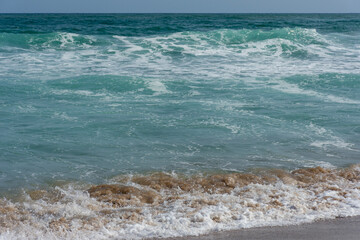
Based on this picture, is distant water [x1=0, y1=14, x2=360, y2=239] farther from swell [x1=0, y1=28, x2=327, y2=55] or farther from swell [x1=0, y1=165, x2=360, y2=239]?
swell [x1=0, y1=28, x2=327, y2=55]

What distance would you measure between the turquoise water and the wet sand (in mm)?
1768

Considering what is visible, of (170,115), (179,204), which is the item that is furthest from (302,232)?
(170,115)

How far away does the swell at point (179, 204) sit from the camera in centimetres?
401

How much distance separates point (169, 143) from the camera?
6703 millimetres

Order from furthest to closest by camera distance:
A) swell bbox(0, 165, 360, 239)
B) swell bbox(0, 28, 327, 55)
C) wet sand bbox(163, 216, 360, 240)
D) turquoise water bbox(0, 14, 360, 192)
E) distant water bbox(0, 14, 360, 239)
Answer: swell bbox(0, 28, 327, 55)
turquoise water bbox(0, 14, 360, 192)
distant water bbox(0, 14, 360, 239)
swell bbox(0, 165, 360, 239)
wet sand bbox(163, 216, 360, 240)

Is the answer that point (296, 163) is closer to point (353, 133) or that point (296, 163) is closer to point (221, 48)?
point (353, 133)

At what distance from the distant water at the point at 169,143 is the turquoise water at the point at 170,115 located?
0.10ft

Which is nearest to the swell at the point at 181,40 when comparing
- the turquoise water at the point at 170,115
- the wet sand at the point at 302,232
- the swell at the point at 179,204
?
the turquoise water at the point at 170,115

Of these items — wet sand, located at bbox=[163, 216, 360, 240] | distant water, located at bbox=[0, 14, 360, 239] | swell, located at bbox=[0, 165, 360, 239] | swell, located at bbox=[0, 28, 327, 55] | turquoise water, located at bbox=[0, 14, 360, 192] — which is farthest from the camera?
swell, located at bbox=[0, 28, 327, 55]

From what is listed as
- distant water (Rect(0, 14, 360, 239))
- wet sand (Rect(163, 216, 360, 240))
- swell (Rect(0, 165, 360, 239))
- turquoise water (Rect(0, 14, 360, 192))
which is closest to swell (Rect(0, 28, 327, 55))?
turquoise water (Rect(0, 14, 360, 192))

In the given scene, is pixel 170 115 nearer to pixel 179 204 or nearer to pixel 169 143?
pixel 169 143

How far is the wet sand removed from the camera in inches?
152

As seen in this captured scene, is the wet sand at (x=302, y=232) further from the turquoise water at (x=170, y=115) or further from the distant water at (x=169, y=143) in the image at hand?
the turquoise water at (x=170, y=115)

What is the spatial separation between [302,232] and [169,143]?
311 cm
